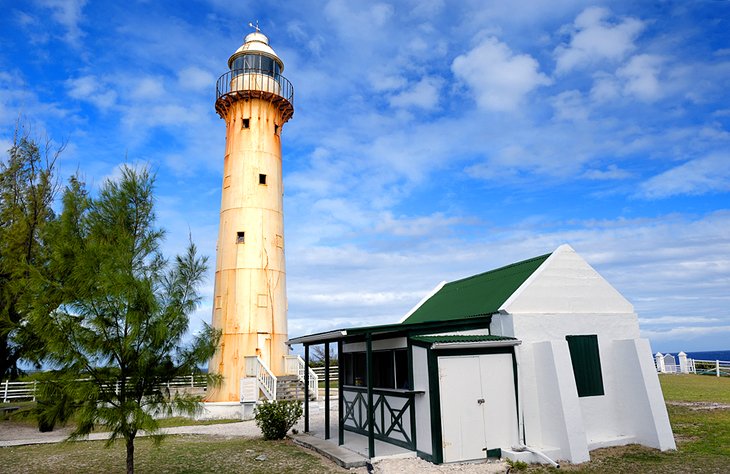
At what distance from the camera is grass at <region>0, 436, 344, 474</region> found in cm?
1141

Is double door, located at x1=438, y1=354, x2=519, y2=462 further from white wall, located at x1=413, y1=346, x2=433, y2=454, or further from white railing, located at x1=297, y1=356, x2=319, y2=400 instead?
white railing, located at x1=297, y1=356, x2=319, y2=400

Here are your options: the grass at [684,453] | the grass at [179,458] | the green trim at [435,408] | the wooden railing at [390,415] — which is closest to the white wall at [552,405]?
the grass at [684,453]

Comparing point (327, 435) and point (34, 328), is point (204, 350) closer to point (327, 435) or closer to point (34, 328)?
point (34, 328)

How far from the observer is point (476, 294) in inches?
587

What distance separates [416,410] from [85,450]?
978 cm

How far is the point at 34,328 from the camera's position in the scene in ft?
28.8

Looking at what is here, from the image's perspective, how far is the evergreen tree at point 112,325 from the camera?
341 inches

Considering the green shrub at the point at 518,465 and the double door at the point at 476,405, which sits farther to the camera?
the double door at the point at 476,405

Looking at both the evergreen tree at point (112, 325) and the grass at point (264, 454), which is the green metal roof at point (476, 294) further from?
the evergreen tree at point (112, 325)

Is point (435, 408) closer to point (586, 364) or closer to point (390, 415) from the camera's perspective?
point (390, 415)

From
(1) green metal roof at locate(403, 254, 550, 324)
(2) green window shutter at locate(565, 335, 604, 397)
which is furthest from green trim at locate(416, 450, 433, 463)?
(2) green window shutter at locate(565, 335, 604, 397)

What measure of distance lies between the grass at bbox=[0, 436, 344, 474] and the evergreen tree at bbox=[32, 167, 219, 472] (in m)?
2.46

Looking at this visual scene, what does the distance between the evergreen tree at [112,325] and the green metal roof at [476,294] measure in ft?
23.1

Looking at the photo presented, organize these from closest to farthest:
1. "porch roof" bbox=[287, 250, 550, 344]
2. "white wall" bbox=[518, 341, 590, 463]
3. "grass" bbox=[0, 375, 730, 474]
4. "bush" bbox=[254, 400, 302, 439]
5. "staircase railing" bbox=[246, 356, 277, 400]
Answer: "grass" bbox=[0, 375, 730, 474], "white wall" bbox=[518, 341, 590, 463], "porch roof" bbox=[287, 250, 550, 344], "bush" bbox=[254, 400, 302, 439], "staircase railing" bbox=[246, 356, 277, 400]
